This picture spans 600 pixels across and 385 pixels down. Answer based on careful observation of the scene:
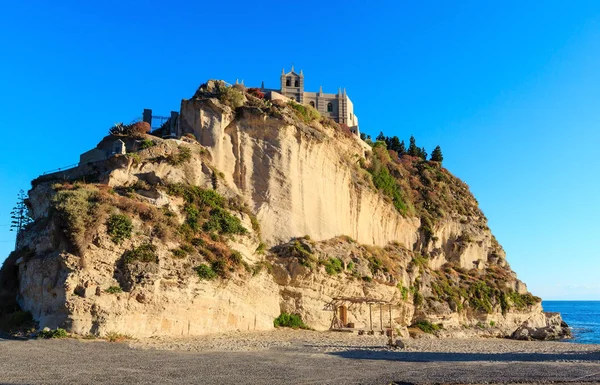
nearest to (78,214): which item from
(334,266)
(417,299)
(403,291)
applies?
(334,266)

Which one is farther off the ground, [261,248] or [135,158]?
[135,158]

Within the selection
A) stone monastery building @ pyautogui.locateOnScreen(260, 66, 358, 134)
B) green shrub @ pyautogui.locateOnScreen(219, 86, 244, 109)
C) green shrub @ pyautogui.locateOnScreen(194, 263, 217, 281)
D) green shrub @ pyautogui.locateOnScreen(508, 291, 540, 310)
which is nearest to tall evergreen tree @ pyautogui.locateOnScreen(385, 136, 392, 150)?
stone monastery building @ pyautogui.locateOnScreen(260, 66, 358, 134)

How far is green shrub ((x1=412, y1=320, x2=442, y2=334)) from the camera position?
3819 centimetres

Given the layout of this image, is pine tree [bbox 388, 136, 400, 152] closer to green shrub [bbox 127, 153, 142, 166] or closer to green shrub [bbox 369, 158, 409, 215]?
green shrub [bbox 369, 158, 409, 215]

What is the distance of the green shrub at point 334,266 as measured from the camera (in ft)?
103

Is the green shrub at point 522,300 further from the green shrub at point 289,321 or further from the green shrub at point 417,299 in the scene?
the green shrub at point 289,321

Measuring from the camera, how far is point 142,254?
2294cm

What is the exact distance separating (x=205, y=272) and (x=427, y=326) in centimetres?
2142

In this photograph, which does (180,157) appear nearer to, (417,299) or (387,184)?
(417,299)

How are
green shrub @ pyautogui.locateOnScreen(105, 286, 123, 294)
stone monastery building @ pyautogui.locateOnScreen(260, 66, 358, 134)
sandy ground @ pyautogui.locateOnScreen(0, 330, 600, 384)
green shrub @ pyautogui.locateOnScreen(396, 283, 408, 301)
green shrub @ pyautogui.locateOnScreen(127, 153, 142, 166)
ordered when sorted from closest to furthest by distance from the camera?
sandy ground @ pyautogui.locateOnScreen(0, 330, 600, 384) < green shrub @ pyautogui.locateOnScreen(105, 286, 123, 294) < green shrub @ pyautogui.locateOnScreen(127, 153, 142, 166) < green shrub @ pyautogui.locateOnScreen(396, 283, 408, 301) < stone monastery building @ pyautogui.locateOnScreen(260, 66, 358, 134)

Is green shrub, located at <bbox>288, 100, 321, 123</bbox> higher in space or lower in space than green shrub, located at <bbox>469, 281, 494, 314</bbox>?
higher

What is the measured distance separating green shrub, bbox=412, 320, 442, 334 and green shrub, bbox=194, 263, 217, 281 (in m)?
20.4

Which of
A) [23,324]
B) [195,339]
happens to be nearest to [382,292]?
[195,339]

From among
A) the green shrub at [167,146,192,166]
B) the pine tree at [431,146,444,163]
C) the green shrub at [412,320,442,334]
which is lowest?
the green shrub at [412,320,442,334]
